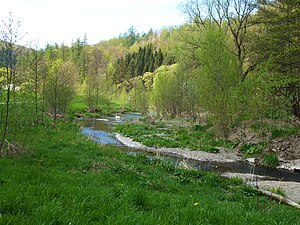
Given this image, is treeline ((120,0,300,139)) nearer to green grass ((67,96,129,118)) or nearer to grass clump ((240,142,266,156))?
grass clump ((240,142,266,156))

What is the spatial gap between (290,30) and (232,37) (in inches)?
518

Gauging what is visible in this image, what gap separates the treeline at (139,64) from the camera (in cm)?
10331

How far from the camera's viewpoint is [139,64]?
106562 mm

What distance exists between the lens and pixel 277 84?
17.4m

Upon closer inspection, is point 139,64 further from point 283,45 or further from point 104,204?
point 104,204

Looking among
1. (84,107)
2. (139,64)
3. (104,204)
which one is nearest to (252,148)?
(104,204)

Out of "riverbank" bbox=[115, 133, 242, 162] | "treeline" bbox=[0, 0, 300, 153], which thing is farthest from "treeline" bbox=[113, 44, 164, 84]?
"riverbank" bbox=[115, 133, 242, 162]

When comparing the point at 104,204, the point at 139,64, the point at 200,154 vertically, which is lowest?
the point at 200,154

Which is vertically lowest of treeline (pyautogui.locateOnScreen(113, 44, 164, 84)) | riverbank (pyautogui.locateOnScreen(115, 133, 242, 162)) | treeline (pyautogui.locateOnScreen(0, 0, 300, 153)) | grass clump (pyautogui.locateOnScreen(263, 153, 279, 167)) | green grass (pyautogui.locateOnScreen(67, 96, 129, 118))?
riverbank (pyautogui.locateOnScreen(115, 133, 242, 162))

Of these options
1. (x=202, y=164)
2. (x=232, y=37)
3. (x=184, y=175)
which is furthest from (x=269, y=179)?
(x=232, y=37)

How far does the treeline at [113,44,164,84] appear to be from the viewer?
103 meters

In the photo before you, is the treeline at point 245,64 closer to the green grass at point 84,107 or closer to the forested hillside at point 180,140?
the forested hillside at point 180,140

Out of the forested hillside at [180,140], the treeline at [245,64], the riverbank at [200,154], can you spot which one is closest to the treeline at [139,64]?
the forested hillside at [180,140]

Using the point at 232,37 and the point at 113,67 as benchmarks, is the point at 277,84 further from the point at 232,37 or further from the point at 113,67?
the point at 113,67
